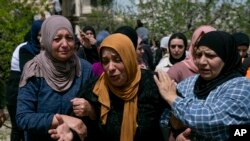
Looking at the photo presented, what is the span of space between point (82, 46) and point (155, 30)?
796 centimetres

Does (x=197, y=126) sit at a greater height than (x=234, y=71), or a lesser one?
lesser

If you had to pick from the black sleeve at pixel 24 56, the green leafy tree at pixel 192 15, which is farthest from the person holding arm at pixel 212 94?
the green leafy tree at pixel 192 15

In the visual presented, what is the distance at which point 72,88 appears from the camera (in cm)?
390

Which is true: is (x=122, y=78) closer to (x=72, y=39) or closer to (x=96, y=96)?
(x=96, y=96)

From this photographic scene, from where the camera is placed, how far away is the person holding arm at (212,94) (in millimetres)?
3203

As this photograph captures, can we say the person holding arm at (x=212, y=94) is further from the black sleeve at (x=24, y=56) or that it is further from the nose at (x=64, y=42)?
the black sleeve at (x=24, y=56)

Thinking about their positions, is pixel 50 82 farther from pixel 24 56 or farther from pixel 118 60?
pixel 24 56

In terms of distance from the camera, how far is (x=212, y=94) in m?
3.33

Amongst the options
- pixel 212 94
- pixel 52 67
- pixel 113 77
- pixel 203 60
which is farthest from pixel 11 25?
pixel 212 94

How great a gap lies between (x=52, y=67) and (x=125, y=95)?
614 millimetres

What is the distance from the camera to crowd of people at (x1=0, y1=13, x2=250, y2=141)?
3.25 meters

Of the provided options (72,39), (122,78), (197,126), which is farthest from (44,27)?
(197,126)

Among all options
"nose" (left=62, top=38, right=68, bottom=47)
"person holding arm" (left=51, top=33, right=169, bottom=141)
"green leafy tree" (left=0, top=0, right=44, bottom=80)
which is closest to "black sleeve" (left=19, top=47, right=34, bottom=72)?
"nose" (left=62, top=38, right=68, bottom=47)

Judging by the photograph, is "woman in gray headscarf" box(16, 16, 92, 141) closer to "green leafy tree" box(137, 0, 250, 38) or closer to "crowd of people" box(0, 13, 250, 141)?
"crowd of people" box(0, 13, 250, 141)
